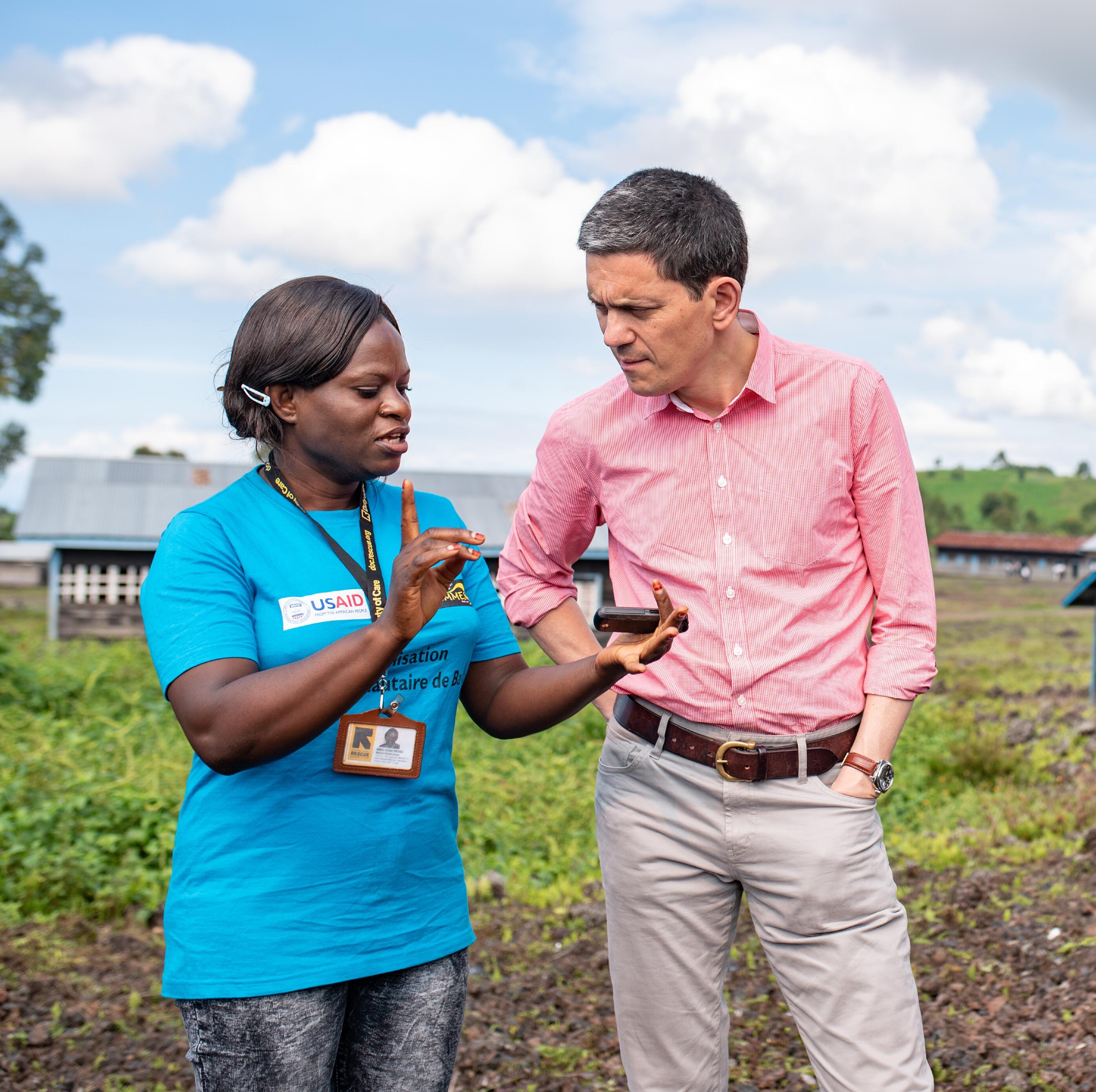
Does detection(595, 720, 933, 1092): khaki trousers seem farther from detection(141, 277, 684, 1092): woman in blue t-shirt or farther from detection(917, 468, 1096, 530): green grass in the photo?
detection(917, 468, 1096, 530): green grass

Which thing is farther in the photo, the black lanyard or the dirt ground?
the dirt ground

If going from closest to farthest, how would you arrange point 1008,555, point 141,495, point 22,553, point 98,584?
point 98,584 < point 141,495 < point 22,553 < point 1008,555

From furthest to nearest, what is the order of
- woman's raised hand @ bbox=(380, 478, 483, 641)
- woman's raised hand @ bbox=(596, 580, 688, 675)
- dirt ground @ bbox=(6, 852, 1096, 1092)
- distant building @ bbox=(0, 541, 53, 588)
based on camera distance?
1. distant building @ bbox=(0, 541, 53, 588)
2. dirt ground @ bbox=(6, 852, 1096, 1092)
3. woman's raised hand @ bbox=(596, 580, 688, 675)
4. woman's raised hand @ bbox=(380, 478, 483, 641)

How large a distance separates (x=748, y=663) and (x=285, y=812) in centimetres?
108

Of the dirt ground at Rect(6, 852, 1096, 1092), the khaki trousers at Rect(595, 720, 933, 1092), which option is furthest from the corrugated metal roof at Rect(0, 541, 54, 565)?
the khaki trousers at Rect(595, 720, 933, 1092)

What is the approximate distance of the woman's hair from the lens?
2.20 meters

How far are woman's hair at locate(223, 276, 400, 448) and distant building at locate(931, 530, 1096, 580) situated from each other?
164 ft

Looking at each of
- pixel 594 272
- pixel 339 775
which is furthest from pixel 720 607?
pixel 339 775

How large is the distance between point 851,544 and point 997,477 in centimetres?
8177

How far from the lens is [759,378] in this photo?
2621 mm

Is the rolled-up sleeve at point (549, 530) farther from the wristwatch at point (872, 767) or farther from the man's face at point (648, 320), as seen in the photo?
the wristwatch at point (872, 767)

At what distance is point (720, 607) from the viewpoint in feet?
8.61

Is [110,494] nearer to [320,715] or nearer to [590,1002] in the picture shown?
[590,1002]

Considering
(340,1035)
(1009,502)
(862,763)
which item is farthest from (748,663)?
(1009,502)
